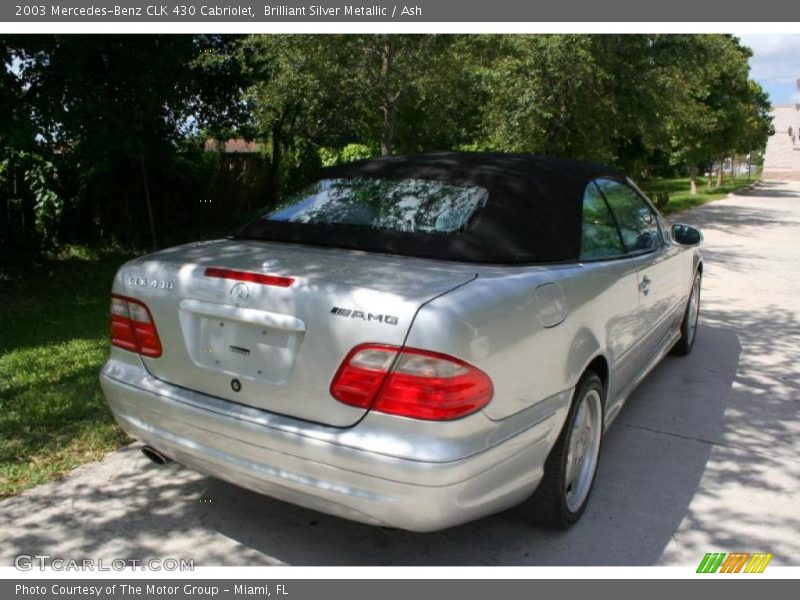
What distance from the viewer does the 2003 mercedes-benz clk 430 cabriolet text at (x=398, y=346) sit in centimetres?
232

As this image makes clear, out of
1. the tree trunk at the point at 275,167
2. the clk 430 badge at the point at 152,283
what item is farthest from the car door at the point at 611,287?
the tree trunk at the point at 275,167

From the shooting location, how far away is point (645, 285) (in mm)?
3986

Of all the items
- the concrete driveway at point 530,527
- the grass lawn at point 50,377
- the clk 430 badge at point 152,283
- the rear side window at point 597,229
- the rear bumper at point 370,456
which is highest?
the rear side window at point 597,229

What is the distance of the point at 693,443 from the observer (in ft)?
13.4

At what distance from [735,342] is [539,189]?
400 cm

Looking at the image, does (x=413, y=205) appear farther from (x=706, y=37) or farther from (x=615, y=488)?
(x=706, y=37)

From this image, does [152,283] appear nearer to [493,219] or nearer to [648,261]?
[493,219]

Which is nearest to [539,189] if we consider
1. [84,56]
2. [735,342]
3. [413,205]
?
[413,205]

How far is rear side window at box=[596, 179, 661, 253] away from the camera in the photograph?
3961 mm

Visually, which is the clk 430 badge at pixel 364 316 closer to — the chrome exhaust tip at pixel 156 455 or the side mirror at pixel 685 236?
the chrome exhaust tip at pixel 156 455

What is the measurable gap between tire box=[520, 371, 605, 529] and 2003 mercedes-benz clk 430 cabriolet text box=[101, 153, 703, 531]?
1 centimetres

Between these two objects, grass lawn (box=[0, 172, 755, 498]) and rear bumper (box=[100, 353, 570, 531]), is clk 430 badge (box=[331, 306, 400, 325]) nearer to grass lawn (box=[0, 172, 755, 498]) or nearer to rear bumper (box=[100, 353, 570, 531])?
rear bumper (box=[100, 353, 570, 531])

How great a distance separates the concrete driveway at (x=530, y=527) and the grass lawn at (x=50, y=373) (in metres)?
0.24

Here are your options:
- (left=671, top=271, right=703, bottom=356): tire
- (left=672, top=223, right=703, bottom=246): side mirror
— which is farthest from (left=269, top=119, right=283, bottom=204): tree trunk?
(left=672, top=223, right=703, bottom=246): side mirror
